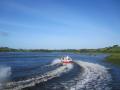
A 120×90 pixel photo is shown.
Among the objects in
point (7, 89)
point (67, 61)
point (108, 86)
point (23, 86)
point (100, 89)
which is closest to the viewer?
point (7, 89)

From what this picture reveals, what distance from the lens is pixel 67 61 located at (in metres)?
64.8

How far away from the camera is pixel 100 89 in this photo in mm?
26594

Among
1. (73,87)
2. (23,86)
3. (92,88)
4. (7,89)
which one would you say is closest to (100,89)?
(92,88)

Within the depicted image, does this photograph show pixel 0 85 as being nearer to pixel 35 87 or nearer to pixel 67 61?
pixel 35 87

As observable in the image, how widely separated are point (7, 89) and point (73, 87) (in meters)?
8.25

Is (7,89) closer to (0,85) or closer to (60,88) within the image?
(0,85)

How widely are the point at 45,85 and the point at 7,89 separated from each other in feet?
19.3

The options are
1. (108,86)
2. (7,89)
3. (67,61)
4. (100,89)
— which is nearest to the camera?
(7,89)

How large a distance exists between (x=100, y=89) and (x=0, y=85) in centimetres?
1181

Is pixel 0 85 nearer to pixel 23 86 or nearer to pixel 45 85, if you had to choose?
pixel 23 86

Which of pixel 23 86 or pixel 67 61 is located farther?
pixel 67 61

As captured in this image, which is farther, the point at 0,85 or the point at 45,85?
the point at 45,85

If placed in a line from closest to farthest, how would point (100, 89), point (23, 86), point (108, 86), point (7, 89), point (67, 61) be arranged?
point (7, 89), point (23, 86), point (100, 89), point (108, 86), point (67, 61)

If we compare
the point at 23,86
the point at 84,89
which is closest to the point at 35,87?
the point at 23,86
